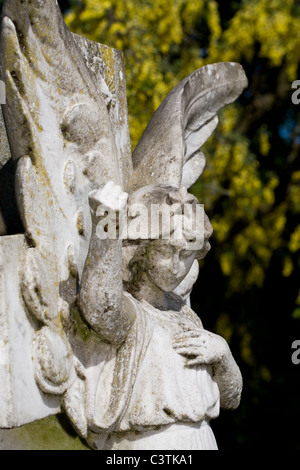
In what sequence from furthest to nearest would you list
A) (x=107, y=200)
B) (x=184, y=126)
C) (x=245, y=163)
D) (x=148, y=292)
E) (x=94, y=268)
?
(x=245, y=163)
(x=184, y=126)
(x=148, y=292)
(x=94, y=268)
(x=107, y=200)

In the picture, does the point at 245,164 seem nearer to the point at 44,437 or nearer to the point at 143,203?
the point at 143,203

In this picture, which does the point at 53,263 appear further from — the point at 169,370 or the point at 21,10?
the point at 21,10

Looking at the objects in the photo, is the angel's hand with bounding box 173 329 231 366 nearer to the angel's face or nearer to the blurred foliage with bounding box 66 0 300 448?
the angel's face

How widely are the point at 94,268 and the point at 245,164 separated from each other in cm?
406

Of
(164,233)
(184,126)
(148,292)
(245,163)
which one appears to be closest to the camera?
(164,233)

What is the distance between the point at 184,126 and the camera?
260 cm

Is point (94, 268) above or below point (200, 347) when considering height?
above

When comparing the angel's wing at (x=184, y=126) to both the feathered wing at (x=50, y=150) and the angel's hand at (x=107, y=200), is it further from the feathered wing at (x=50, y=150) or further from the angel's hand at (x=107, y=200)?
the angel's hand at (x=107, y=200)

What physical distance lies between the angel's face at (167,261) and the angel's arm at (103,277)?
0.22 m

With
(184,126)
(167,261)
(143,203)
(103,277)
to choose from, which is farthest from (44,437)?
(184,126)

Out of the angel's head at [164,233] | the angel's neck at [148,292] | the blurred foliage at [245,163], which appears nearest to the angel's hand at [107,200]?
the angel's head at [164,233]

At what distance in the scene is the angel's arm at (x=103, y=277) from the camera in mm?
1932

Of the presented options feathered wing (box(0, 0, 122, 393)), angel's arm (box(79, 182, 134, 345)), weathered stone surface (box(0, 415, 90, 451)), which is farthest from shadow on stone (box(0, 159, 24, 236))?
weathered stone surface (box(0, 415, 90, 451))

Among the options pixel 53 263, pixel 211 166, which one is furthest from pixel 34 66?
pixel 211 166
